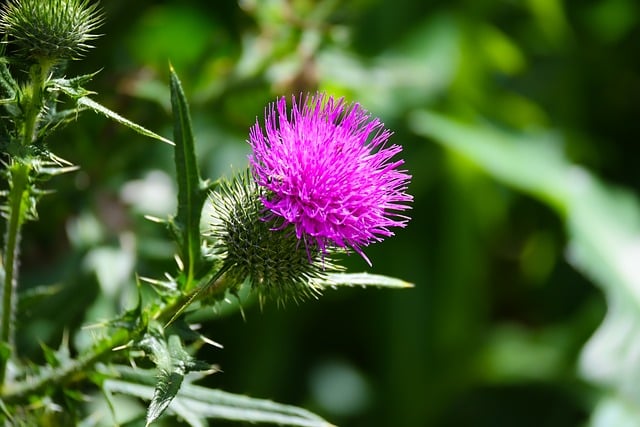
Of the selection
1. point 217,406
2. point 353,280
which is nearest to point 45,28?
point 353,280

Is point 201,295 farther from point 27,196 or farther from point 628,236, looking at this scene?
point 628,236

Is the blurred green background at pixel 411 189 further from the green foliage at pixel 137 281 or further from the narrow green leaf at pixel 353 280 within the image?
the narrow green leaf at pixel 353 280

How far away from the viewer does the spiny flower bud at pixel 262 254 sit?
1.80m

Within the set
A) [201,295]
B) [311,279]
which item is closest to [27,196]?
[201,295]

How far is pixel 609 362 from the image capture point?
4.13 m

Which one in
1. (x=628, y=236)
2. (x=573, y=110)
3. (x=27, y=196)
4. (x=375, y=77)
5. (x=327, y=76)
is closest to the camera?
(x=27, y=196)

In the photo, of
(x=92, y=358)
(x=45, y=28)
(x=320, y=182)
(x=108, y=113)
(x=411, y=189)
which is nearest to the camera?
(x=108, y=113)

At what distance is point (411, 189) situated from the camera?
16.6ft

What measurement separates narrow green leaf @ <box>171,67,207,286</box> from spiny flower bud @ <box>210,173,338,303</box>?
0.22 ft

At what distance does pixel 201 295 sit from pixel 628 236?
3.52 metres

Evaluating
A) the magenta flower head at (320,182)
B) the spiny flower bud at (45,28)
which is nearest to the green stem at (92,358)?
the magenta flower head at (320,182)

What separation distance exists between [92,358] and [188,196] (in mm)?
425

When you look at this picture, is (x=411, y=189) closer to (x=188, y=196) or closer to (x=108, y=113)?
(x=188, y=196)

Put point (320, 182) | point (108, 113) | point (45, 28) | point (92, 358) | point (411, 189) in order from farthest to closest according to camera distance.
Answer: point (411, 189), point (92, 358), point (320, 182), point (45, 28), point (108, 113)
